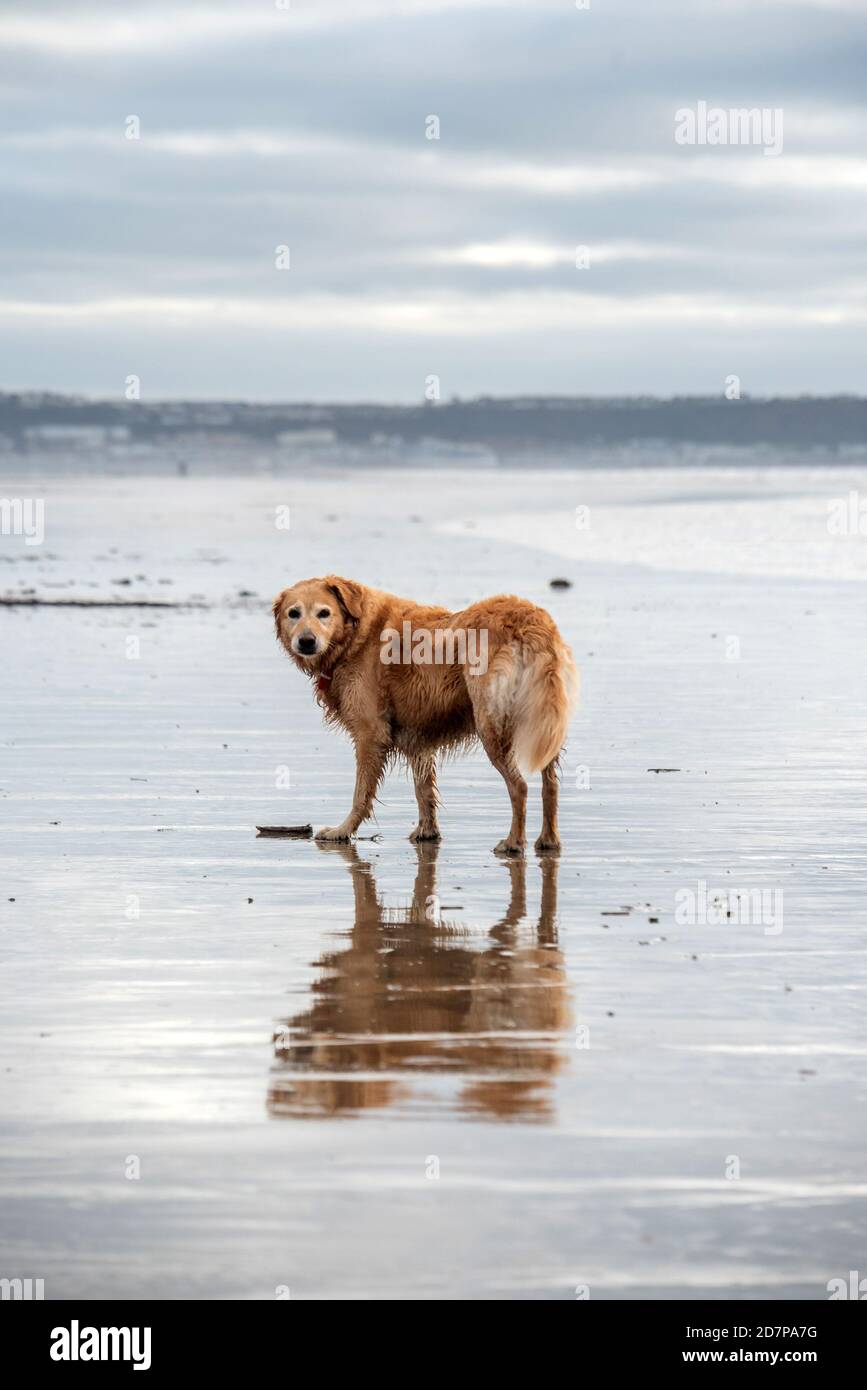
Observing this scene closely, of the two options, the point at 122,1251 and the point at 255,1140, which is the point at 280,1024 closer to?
the point at 255,1140

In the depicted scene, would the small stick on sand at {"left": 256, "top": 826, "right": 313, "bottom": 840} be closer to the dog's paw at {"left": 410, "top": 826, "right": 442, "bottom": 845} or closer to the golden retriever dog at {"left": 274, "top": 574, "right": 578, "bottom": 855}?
Result: the golden retriever dog at {"left": 274, "top": 574, "right": 578, "bottom": 855}

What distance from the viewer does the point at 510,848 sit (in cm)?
1023

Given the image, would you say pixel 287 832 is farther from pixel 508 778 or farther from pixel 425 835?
pixel 508 778

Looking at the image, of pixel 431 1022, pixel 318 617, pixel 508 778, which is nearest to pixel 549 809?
pixel 508 778

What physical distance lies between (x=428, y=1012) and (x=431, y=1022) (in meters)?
0.14

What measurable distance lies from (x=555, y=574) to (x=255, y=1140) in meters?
26.8

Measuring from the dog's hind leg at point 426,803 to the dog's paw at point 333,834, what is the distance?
1.22ft

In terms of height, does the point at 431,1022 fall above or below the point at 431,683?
below

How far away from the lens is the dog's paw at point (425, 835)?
1069 centimetres

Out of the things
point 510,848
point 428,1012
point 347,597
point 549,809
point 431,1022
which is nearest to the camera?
point 431,1022

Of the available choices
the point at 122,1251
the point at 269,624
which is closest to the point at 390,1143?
the point at 122,1251

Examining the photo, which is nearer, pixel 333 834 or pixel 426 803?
pixel 333 834

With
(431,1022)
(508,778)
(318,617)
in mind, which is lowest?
A: (431,1022)

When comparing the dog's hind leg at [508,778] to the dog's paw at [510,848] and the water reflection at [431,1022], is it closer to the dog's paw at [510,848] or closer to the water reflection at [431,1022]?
the dog's paw at [510,848]
